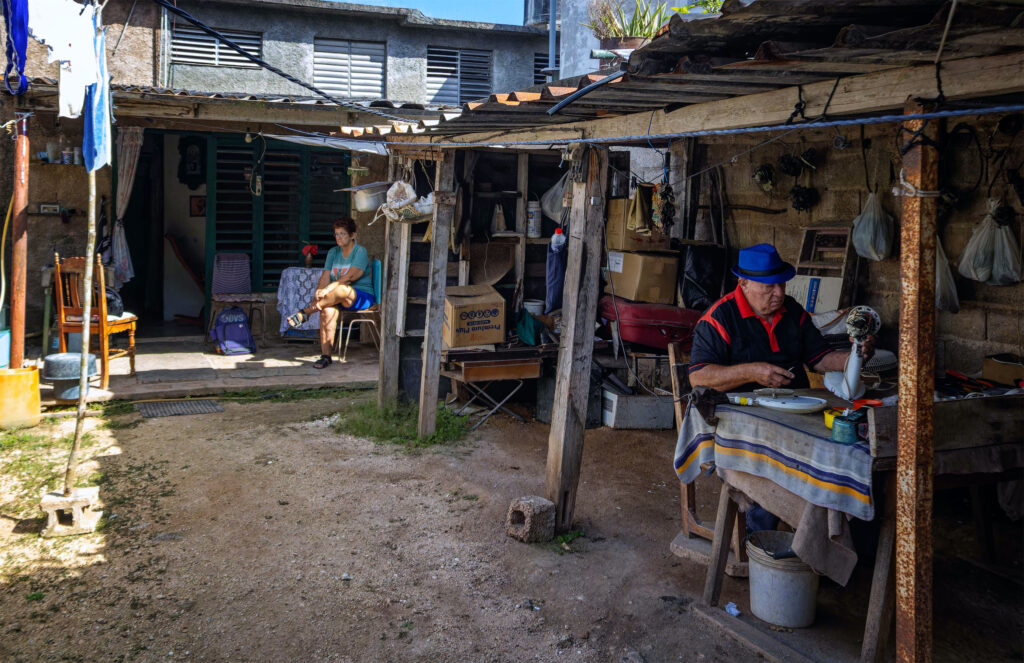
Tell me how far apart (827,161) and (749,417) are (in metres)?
3.97

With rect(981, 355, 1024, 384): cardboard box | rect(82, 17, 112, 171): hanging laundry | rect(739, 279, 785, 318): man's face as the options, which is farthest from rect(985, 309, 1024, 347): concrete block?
rect(82, 17, 112, 171): hanging laundry

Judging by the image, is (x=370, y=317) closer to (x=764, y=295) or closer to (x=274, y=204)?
(x=274, y=204)

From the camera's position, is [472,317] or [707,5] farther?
[707,5]

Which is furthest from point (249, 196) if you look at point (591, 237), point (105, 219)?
point (591, 237)

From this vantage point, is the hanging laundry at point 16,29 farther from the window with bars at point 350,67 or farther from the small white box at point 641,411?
the window with bars at point 350,67

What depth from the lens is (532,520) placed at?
511 centimetres

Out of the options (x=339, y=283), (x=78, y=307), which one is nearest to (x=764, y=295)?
(x=339, y=283)

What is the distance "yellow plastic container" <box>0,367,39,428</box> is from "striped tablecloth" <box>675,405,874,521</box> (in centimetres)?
603

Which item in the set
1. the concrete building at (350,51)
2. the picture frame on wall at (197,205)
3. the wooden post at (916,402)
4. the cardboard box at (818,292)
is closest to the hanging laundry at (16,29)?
the wooden post at (916,402)

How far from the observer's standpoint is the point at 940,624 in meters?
4.14

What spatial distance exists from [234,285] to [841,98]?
960 centimetres

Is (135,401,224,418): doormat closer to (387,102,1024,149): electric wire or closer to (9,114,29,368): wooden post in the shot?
(9,114,29,368): wooden post

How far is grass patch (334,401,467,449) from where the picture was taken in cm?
739

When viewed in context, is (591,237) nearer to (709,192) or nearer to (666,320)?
(666,320)
